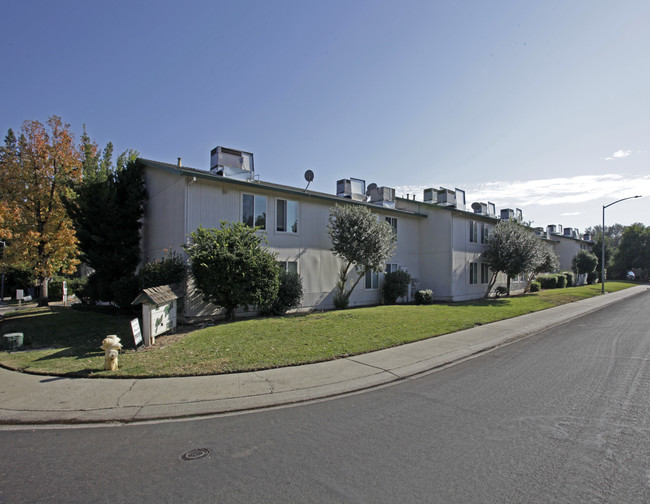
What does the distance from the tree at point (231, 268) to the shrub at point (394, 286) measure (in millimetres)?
9024

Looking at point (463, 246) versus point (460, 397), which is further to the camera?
point (463, 246)

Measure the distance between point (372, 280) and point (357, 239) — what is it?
437 cm

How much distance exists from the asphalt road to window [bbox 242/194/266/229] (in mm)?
10893

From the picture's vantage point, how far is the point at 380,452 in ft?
13.4

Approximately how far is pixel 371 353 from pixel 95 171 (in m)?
16.4

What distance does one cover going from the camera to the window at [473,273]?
983 inches

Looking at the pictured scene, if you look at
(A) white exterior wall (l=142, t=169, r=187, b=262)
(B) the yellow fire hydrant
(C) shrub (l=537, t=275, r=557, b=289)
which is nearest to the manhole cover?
(B) the yellow fire hydrant

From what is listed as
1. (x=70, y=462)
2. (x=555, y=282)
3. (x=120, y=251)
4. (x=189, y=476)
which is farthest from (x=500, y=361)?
(x=555, y=282)

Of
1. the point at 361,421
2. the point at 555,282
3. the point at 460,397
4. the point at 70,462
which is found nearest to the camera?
the point at 70,462

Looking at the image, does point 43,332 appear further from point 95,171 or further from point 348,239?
point 348,239

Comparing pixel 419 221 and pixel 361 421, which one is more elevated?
pixel 419 221

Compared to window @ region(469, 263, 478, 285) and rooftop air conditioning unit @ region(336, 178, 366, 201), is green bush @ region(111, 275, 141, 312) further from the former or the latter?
window @ region(469, 263, 478, 285)

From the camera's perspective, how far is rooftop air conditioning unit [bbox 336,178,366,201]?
21.4 m

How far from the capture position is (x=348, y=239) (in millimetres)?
17266
